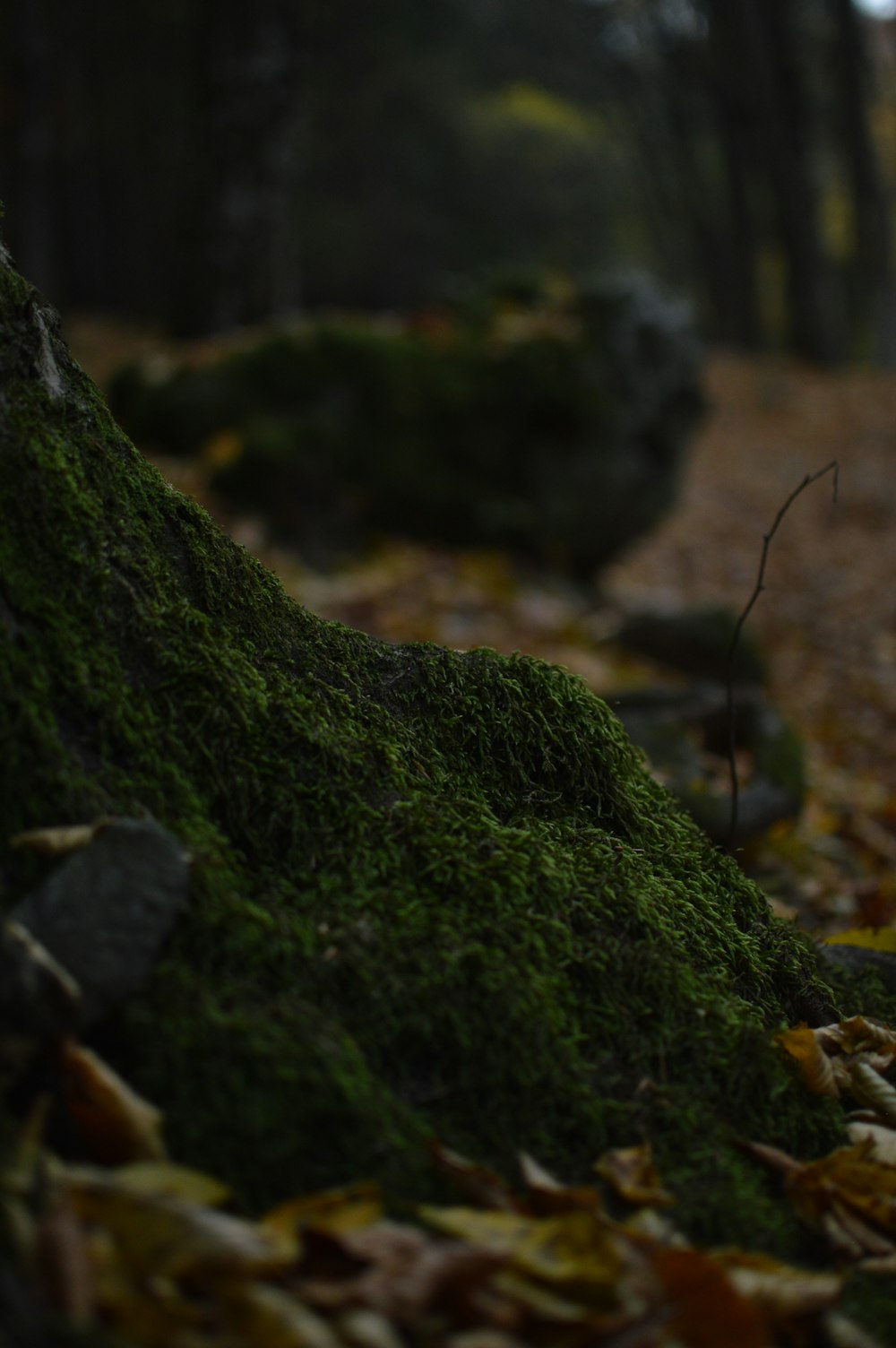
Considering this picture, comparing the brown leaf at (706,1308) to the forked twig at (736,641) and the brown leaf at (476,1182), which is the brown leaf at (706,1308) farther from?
the forked twig at (736,641)

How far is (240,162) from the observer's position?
28.4ft

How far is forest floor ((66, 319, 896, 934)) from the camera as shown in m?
4.07

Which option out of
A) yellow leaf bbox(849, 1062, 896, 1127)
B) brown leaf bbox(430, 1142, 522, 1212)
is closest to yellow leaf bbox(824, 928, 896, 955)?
yellow leaf bbox(849, 1062, 896, 1127)

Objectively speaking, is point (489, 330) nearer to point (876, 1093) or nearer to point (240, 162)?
point (240, 162)

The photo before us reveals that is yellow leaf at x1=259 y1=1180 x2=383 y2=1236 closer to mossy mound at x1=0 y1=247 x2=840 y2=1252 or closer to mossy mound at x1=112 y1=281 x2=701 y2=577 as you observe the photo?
mossy mound at x1=0 y1=247 x2=840 y2=1252

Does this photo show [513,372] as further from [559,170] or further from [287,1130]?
[559,170]

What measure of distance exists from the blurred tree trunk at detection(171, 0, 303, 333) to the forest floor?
6.46 feet

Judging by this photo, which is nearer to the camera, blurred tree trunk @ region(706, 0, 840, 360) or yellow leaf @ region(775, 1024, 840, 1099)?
yellow leaf @ region(775, 1024, 840, 1099)

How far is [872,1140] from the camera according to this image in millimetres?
1676

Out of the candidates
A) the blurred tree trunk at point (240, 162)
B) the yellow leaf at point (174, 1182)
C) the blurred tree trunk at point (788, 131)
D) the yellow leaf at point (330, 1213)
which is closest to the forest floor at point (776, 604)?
the yellow leaf at point (330, 1213)

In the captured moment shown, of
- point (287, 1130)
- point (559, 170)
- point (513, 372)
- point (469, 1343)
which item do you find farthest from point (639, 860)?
point (559, 170)

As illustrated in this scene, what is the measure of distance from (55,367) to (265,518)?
4.41m

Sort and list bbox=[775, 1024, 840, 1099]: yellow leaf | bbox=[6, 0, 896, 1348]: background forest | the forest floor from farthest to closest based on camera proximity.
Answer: the forest floor < bbox=[775, 1024, 840, 1099]: yellow leaf < bbox=[6, 0, 896, 1348]: background forest

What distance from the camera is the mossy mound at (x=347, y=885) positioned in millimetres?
1410
